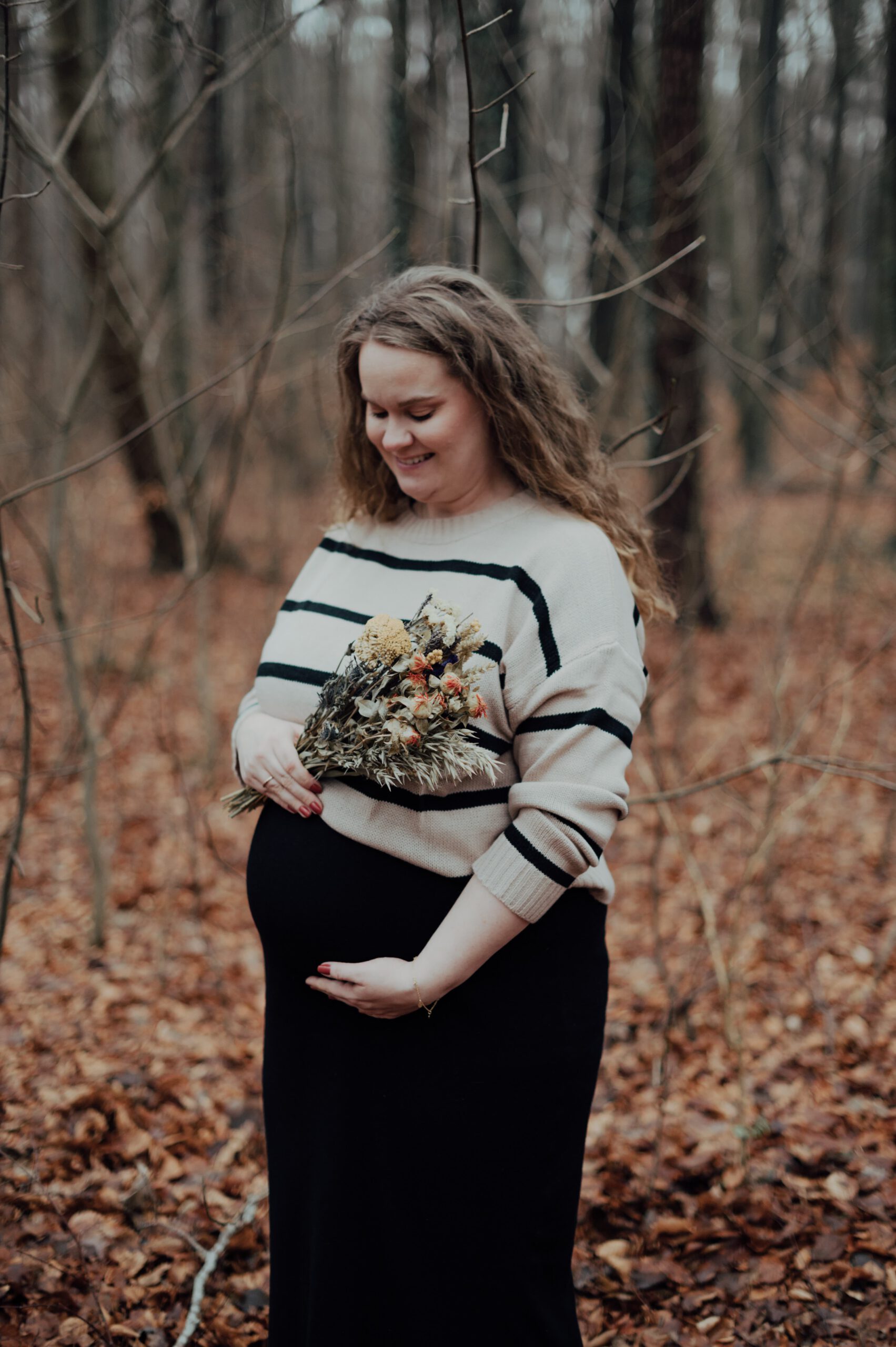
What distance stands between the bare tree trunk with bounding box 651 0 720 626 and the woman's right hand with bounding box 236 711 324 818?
1799 millimetres

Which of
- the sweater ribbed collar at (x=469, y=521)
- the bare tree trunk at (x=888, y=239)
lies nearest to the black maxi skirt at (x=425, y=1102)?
the sweater ribbed collar at (x=469, y=521)

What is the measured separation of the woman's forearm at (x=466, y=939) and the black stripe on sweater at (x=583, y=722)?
27cm

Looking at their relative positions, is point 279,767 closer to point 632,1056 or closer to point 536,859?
point 536,859

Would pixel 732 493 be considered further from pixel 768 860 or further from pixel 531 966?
pixel 531 966

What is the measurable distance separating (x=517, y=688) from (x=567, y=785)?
0.59 feet

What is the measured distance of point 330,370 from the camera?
5.95ft

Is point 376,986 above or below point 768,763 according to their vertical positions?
below

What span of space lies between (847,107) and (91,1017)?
1248cm

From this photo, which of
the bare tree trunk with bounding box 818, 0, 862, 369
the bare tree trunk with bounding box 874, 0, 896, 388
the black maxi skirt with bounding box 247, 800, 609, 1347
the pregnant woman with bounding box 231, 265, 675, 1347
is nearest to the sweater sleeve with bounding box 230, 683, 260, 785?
the pregnant woman with bounding box 231, 265, 675, 1347

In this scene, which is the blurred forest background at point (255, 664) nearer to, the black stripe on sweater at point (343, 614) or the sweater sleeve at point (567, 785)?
the black stripe on sweater at point (343, 614)

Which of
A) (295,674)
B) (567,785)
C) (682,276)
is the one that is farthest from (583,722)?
(682,276)

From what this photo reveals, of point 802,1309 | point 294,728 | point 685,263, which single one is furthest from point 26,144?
point 685,263

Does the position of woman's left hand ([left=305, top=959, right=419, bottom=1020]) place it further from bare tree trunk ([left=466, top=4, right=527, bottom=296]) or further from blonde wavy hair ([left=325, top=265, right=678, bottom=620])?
bare tree trunk ([left=466, top=4, right=527, bottom=296])

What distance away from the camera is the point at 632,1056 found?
3105mm
